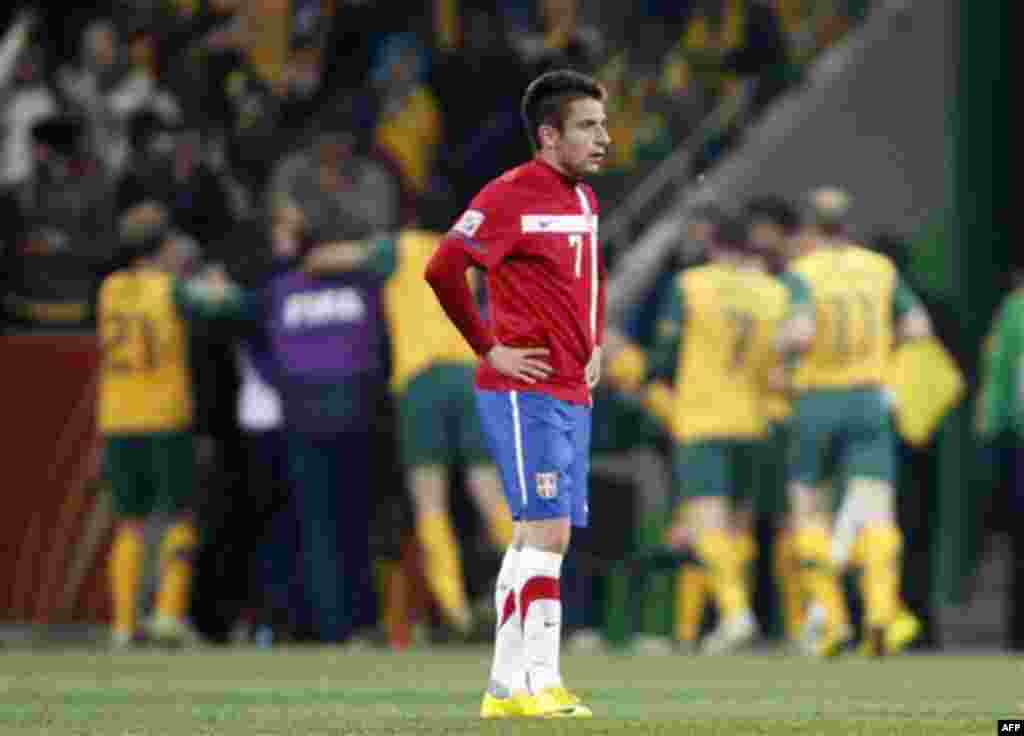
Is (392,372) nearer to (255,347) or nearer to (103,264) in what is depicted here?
(255,347)

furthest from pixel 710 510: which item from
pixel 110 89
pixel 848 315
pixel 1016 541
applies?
pixel 110 89

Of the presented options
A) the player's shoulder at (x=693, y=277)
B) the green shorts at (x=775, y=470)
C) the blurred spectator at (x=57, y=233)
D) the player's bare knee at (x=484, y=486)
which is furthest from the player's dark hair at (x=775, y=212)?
the blurred spectator at (x=57, y=233)

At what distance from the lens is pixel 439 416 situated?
18781 mm

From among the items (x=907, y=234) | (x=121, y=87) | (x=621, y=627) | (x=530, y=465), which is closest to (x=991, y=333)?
(x=907, y=234)

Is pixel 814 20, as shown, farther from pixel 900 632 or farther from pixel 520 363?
pixel 520 363

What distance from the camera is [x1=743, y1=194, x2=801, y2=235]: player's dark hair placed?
62.4 ft

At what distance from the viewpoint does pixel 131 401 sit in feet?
63.1

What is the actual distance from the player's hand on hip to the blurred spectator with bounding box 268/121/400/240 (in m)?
8.12

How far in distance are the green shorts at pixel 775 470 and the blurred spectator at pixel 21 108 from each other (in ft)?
20.2

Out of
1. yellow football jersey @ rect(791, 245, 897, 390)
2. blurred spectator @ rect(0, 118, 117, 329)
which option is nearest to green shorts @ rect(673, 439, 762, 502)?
yellow football jersey @ rect(791, 245, 897, 390)

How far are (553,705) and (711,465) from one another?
8.21m

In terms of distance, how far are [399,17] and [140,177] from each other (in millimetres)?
3570

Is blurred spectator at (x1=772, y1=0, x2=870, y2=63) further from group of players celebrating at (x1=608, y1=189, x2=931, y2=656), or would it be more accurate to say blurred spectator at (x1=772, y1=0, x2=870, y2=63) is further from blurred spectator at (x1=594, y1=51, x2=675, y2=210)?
group of players celebrating at (x1=608, y1=189, x2=931, y2=656)

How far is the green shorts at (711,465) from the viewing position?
19.1 metres
